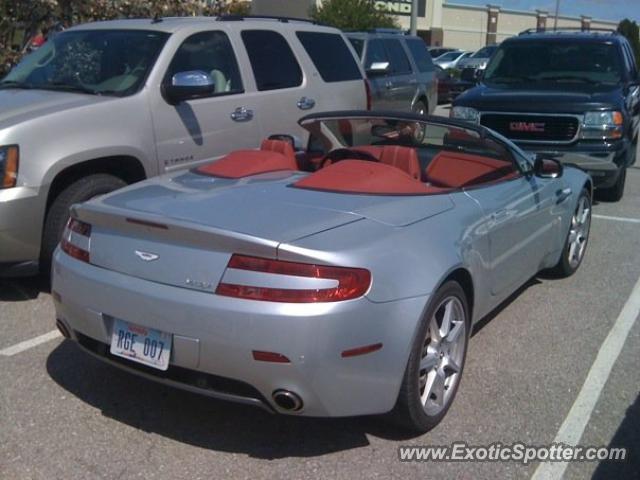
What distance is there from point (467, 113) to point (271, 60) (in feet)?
9.46

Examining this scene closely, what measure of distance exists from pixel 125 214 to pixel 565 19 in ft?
239

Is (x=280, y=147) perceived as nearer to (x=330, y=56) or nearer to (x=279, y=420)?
(x=279, y=420)

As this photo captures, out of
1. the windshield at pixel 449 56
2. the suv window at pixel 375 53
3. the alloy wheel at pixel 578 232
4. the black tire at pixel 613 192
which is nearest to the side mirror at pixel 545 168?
the alloy wheel at pixel 578 232

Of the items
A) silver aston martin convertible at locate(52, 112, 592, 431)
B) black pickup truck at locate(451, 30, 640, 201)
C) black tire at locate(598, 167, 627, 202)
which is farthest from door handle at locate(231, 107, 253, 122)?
black tire at locate(598, 167, 627, 202)

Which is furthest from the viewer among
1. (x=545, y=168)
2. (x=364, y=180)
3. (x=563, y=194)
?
(x=563, y=194)

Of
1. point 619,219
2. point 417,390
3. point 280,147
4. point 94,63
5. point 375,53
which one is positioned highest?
point 94,63

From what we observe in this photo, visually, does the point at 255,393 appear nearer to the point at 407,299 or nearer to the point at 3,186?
the point at 407,299

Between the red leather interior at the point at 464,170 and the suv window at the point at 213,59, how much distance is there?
7.64ft

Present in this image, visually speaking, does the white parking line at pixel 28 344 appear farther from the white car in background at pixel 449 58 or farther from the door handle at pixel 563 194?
the white car in background at pixel 449 58

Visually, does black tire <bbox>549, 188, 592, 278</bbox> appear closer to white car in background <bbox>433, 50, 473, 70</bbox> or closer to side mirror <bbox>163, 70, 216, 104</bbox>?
side mirror <bbox>163, 70, 216, 104</bbox>

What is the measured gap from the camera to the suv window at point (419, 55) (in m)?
13.9

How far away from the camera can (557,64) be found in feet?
32.6

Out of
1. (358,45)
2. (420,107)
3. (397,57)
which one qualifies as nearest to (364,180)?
(358,45)

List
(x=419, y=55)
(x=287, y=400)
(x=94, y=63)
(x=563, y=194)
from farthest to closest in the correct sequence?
(x=419, y=55), (x=94, y=63), (x=563, y=194), (x=287, y=400)
